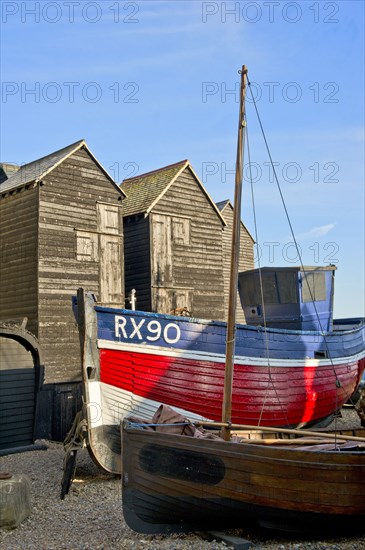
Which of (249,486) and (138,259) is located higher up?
(138,259)

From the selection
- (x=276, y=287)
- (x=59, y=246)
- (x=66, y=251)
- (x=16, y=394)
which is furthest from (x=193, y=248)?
(x=16, y=394)

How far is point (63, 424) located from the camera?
15.9 m

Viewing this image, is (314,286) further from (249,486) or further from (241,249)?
(241,249)

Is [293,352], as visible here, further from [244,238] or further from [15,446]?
[244,238]

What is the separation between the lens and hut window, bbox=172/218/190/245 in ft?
78.4

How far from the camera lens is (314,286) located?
635 inches

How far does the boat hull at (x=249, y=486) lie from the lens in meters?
7.07

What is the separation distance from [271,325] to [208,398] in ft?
16.3

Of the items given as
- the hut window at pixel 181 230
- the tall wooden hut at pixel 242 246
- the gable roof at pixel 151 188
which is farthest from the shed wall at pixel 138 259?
the tall wooden hut at pixel 242 246

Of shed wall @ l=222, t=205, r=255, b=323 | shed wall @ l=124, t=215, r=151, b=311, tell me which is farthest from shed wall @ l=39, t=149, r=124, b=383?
shed wall @ l=222, t=205, r=255, b=323

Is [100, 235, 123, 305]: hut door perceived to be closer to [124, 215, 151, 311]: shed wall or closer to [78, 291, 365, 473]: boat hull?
[124, 215, 151, 311]: shed wall

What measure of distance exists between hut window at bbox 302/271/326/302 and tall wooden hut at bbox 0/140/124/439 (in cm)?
815

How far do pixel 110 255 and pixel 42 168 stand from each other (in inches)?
160

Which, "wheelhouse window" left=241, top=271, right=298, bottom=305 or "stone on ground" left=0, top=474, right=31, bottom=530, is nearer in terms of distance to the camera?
"stone on ground" left=0, top=474, right=31, bottom=530
